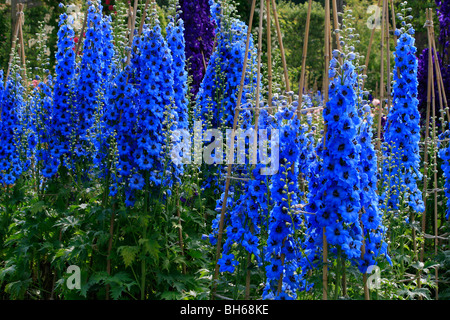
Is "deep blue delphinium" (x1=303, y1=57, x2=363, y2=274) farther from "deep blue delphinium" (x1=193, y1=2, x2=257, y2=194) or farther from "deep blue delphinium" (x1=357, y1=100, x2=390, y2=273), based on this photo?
"deep blue delphinium" (x1=193, y1=2, x2=257, y2=194)

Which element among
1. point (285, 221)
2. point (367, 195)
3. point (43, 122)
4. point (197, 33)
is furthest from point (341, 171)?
point (197, 33)

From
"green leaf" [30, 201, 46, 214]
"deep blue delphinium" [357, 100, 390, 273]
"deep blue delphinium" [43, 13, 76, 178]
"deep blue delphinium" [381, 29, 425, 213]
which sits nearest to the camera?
"deep blue delphinium" [357, 100, 390, 273]

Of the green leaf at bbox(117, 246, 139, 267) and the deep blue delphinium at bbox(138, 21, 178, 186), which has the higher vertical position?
the deep blue delphinium at bbox(138, 21, 178, 186)

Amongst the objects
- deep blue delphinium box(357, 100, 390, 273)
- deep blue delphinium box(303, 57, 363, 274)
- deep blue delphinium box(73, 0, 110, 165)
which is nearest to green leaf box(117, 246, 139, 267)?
deep blue delphinium box(73, 0, 110, 165)

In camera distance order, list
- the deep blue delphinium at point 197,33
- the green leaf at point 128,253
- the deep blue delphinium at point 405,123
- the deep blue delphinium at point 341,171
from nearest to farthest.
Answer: the deep blue delphinium at point 341,171
the green leaf at point 128,253
the deep blue delphinium at point 405,123
the deep blue delphinium at point 197,33

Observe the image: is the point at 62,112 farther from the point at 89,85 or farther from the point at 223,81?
the point at 223,81

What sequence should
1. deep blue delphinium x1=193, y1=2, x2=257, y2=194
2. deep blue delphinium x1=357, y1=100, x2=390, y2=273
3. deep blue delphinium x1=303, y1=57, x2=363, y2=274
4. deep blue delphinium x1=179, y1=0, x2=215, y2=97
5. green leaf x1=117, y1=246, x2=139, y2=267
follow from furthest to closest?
deep blue delphinium x1=179, y1=0, x2=215, y2=97 < deep blue delphinium x1=193, y1=2, x2=257, y2=194 < green leaf x1=117, y1=246, x2=139, y2=267 < deep blue delphinium x1=357, y1=100, x2=390, y2=273 < deep blue delphinium x1=303, y1=57, x2=363, y2=274

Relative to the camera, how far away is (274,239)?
104 inches

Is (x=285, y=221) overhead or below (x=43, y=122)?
below

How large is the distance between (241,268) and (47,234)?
5.56 feet

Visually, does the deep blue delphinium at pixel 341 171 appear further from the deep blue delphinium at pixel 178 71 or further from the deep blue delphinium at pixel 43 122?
the deep blue delphinium at pixel 43 122

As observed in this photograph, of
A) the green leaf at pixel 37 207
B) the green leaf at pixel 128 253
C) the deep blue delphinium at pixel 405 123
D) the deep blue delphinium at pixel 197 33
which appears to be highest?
the deep blue delphinium at pixel 197 33

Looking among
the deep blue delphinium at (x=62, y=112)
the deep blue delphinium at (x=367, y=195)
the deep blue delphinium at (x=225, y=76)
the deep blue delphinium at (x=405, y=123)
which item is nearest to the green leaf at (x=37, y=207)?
the deep blue delphinium at (x=62, y=112)
